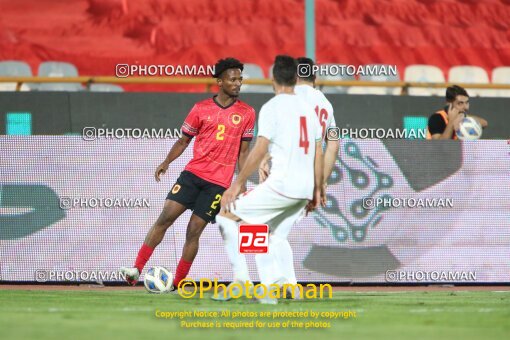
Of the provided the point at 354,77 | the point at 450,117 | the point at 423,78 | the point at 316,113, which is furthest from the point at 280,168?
the point at 423,78

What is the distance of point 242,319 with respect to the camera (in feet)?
24.7

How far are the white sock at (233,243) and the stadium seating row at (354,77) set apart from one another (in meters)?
7.85

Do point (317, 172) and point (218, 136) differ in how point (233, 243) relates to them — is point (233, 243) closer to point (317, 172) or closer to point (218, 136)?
point (317, 172)

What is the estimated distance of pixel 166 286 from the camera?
1067 centimetres

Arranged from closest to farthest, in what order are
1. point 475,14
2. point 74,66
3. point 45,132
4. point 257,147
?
point 257,147 < point 45,132 < point 74,66 < point 475,14

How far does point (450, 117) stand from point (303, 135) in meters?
5.21

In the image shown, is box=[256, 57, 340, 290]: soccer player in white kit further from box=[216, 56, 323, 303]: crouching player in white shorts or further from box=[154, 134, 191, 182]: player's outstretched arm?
box=[154, 134, 191, 182]: player's outstretched arm

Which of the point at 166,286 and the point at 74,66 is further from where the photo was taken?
the point at 74,66

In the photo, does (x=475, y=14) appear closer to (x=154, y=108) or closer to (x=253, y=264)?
(x=154, y=108)

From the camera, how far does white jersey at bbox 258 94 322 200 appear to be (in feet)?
28.0

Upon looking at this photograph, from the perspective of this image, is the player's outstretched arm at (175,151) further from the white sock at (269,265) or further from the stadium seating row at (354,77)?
the stadium seating row at (354,77)

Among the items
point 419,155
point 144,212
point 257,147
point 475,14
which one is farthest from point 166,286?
point 475,14

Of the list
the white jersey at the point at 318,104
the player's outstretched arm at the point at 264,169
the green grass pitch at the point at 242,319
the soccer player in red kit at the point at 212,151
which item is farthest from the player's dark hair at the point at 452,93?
the player's outstretched arm at the point at 264,169

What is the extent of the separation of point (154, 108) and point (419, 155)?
3624 mm
